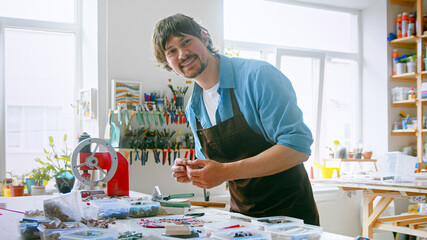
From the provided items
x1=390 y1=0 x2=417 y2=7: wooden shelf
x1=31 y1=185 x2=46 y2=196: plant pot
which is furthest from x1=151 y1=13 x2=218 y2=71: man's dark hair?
x1=390 y1=0 x2=417 y2=7: wooden shelf

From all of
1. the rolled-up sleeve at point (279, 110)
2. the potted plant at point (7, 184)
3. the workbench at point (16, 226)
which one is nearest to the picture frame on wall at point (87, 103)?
the potted plant at point (7, 184)

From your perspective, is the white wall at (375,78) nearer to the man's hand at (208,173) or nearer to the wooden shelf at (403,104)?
the wooden shelf at (403,104)

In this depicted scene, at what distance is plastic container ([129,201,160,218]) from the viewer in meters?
1.72

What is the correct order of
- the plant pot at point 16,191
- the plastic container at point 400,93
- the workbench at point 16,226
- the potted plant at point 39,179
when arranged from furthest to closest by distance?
the plastic container at point 400,93, the potted plant at point 39,179, the plant pot at point 16,191, the workbench at point 16,226

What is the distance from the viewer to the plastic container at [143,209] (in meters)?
1.72

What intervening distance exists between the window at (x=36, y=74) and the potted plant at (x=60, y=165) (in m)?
0.09

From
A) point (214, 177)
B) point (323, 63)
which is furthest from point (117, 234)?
point (323, 63)

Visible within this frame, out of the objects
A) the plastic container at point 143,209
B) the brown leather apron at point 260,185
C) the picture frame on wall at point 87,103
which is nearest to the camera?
the plastic container at point 143,209

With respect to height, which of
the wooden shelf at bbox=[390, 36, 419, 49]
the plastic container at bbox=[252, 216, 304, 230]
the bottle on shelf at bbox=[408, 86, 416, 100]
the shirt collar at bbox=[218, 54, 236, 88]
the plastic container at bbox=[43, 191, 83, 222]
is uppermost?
the wooden shelf at bbox=[390, 36, 419, 49]

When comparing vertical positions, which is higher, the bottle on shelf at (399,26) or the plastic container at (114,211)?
the bottle on shelf at (399,26)

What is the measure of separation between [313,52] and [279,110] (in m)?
3.72

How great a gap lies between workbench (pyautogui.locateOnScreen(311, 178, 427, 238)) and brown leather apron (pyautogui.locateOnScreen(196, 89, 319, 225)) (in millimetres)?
1821

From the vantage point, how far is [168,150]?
12.8ft

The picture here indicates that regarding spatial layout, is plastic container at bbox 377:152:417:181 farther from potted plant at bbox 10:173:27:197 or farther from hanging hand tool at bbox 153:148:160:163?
potted plant at bbox 10:173:27:197
